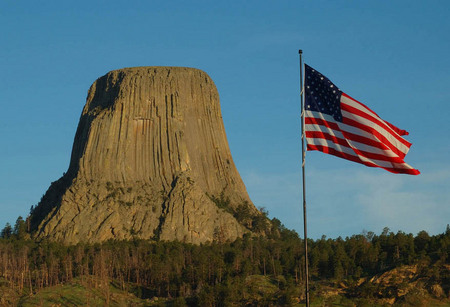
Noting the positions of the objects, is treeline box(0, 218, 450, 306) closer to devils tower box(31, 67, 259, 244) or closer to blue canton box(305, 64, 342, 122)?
devils tower box(31, 67, 259, 244)

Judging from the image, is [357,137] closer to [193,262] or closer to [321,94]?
[321,94]

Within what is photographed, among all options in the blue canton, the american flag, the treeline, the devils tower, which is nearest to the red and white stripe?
the american flag

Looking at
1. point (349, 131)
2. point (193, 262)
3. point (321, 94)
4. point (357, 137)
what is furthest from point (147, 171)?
point (357, 137)

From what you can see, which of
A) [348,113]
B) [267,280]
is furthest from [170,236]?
[348,113]

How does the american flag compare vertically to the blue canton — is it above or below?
below

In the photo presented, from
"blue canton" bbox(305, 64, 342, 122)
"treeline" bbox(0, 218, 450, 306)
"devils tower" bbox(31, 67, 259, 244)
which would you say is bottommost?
"treeline" bbox(0, 218, 450, 306)

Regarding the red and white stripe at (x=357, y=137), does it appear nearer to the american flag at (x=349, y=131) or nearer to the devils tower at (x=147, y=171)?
the american flag at (x=349, y=131)
